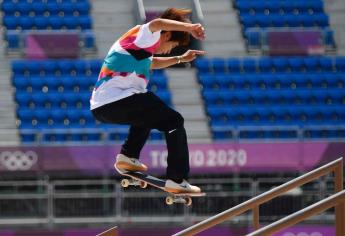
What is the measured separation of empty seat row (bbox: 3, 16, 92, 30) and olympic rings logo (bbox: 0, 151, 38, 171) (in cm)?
610

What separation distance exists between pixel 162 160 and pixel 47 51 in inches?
200

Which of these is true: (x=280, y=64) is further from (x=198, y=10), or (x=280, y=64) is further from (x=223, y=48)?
(x=198, y=10)

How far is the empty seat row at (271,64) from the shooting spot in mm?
22422

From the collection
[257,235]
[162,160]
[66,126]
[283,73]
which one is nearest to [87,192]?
[162,160]

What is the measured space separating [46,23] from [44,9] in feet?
1.52

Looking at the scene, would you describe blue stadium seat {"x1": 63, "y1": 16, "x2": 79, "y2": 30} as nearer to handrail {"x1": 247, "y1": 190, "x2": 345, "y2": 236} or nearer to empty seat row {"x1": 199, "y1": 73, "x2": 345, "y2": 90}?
empty seat row {"x1": 199, "y1": 73, "x2": 345, "y2": 90}

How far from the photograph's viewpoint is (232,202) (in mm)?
16797

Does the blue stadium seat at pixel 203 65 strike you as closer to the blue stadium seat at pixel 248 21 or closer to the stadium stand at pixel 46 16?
the blue stadium seat at pixel 248 21

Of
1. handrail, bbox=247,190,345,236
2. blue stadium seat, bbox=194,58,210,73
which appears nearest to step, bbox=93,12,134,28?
blue stadium seat, bbox=194,58,210,73

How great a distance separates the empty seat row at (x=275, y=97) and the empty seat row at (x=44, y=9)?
407 centimetres

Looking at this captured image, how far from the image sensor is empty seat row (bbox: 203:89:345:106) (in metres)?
21.6

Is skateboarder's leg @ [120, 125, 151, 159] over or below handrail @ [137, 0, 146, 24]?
below

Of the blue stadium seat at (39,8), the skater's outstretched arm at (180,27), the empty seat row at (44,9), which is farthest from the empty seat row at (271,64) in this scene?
the skater's outstretched arm at (180,27)

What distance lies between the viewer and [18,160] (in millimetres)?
17797
